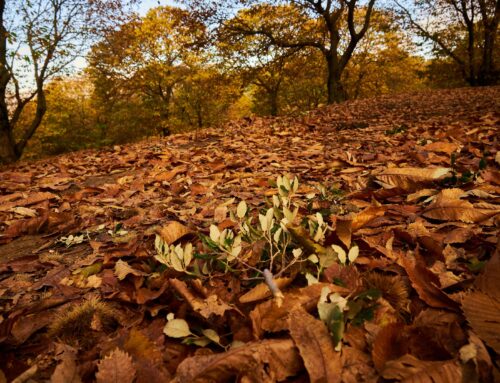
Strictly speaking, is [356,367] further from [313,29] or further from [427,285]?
[313,29]

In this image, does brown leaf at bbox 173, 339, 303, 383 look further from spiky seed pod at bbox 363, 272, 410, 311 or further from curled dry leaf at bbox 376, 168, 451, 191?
curled dry leaf at bbox 376, 168, 451, 191

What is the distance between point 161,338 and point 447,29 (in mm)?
19780

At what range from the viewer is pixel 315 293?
0.93 m

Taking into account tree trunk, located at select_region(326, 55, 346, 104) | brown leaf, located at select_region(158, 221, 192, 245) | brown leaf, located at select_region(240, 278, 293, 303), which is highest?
tree trunk, located at select_region(326, 55, 346, 104)

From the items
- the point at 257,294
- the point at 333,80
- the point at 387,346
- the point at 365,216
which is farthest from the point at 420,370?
the point at 333,80

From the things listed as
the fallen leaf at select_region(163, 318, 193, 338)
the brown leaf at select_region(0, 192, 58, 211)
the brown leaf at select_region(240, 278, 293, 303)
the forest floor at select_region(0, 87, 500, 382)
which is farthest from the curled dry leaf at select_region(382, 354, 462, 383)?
the brown leaf at select_region(0, 192, 58, 211)

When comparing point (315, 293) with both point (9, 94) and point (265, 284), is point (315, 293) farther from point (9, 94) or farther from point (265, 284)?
point (9, 94)

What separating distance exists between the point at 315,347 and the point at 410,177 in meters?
1.40

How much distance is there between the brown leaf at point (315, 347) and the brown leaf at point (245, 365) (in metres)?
0.04

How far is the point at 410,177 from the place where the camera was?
187cm

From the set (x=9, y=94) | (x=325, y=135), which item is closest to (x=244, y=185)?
(x=325, y=135)

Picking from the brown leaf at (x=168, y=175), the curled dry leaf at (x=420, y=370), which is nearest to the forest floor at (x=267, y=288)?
the curled dry leaf at (x=420, y=370)

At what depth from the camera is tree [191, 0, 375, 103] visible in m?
11.2

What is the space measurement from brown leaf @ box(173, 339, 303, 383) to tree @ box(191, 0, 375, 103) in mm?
11550
